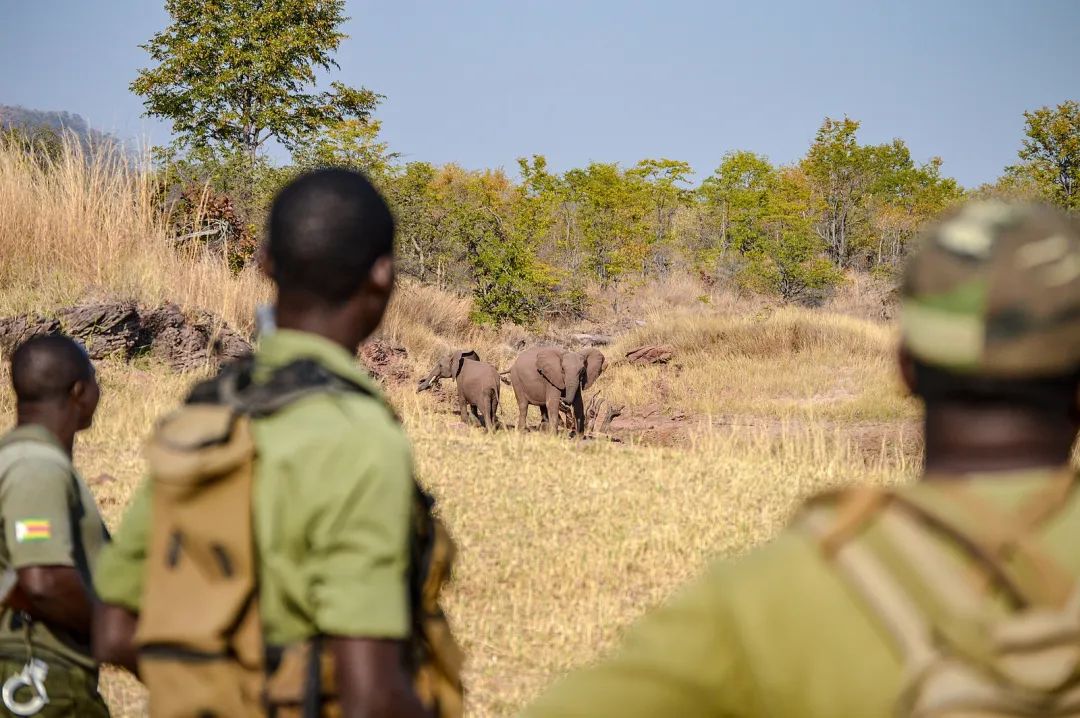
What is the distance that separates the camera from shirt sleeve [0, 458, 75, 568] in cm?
281

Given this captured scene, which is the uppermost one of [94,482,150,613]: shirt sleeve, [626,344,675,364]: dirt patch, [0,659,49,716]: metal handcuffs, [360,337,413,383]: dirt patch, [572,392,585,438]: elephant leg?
[94,482,150,613]: shirt sleeve

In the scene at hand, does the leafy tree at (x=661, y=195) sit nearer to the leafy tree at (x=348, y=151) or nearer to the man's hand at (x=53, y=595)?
the leafy tree at (x=348, y=151)

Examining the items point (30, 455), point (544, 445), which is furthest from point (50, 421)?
point (544, 445)

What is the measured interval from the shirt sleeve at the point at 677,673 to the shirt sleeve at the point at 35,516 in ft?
6.20

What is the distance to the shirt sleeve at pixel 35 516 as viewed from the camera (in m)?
2.81

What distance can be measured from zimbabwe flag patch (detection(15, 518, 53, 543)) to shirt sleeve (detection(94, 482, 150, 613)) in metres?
0.64

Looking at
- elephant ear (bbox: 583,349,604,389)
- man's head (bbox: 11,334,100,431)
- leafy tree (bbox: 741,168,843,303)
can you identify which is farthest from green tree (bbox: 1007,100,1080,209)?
man's head (bbox: 11,334,100,431)

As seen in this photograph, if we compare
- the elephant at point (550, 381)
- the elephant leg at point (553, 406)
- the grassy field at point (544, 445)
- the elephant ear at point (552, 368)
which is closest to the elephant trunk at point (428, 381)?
the grassy field at point (544, 445)

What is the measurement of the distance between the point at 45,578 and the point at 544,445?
9.62 m

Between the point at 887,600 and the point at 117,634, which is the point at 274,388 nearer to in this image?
the point at 117,634

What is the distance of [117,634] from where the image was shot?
2.29m

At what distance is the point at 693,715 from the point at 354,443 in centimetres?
80

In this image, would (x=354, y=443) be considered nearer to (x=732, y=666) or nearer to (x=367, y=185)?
(x=367, y=185)

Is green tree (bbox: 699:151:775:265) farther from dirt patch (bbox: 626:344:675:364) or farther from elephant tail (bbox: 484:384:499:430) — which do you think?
elephant tail (bbox: 484:384:499:430)
